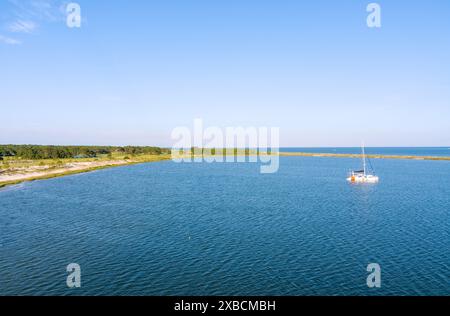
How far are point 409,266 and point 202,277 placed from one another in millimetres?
21544

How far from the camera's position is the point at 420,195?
7806cm

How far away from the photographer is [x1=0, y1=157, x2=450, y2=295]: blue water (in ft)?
101

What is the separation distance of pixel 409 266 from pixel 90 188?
7711 centimetres

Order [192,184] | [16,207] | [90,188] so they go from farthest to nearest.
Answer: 1. [192,184]
2. [90,188]
3. [16,207]

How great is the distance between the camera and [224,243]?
42.3 m

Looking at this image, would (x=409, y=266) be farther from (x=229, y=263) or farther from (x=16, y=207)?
(x=16, y=207)

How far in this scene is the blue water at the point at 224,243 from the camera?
30.9 m

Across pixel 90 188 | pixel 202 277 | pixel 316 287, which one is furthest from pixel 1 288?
pixel 90 188

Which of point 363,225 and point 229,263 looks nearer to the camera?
point 229,263

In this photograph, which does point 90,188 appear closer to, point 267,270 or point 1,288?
point 1,288
